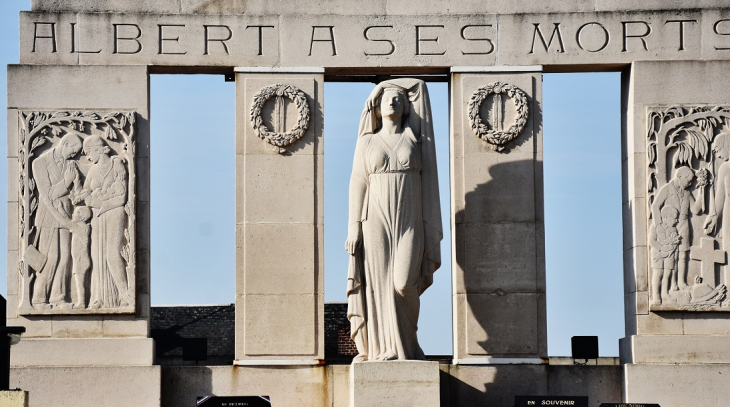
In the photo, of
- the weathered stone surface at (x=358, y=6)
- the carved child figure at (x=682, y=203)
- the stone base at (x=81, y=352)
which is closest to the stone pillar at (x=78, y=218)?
the stone base at (x=81, y=352)

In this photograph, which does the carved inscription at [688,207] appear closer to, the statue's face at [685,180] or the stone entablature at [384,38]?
the statue's face at [685,180]

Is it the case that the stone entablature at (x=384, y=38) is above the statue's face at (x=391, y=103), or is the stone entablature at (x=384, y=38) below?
A: above

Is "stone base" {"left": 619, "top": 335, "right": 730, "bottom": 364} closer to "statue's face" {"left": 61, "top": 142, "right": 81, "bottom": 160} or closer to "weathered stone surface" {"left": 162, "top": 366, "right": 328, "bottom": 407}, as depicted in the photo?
"weathered stone surface" {"left": 162, "top": 366, "right": 328, "bottom": 407}

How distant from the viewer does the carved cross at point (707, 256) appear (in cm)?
2030

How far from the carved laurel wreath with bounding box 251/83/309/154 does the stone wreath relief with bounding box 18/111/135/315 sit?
1.53 metres

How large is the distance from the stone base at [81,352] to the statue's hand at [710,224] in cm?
694

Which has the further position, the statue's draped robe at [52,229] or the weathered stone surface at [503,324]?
the weathered stone surface at [503,324]

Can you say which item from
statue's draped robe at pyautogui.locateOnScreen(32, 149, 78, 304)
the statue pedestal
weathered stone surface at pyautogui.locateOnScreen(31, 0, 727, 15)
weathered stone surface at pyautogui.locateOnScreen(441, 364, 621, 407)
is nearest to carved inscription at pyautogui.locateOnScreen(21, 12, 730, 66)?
weathered stone surface at pyautogui.locateOnScreen(31, 0, 727, 15)

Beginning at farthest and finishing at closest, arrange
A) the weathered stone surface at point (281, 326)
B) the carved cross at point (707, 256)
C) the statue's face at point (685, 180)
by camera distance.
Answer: the statue's face at point (685, 180) < the carved cross at point (707, 256) < the weathered stone surface at point (281, 326)

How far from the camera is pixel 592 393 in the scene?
20.3 metres

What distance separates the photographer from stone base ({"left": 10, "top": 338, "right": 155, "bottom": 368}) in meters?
19.9

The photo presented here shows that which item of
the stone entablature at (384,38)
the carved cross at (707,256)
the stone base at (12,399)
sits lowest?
the stone base at (12,399)

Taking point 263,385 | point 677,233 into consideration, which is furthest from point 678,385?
point 263,385

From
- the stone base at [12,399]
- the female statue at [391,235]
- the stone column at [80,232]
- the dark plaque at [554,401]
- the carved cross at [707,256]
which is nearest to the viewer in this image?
the stone base at [12,399]
